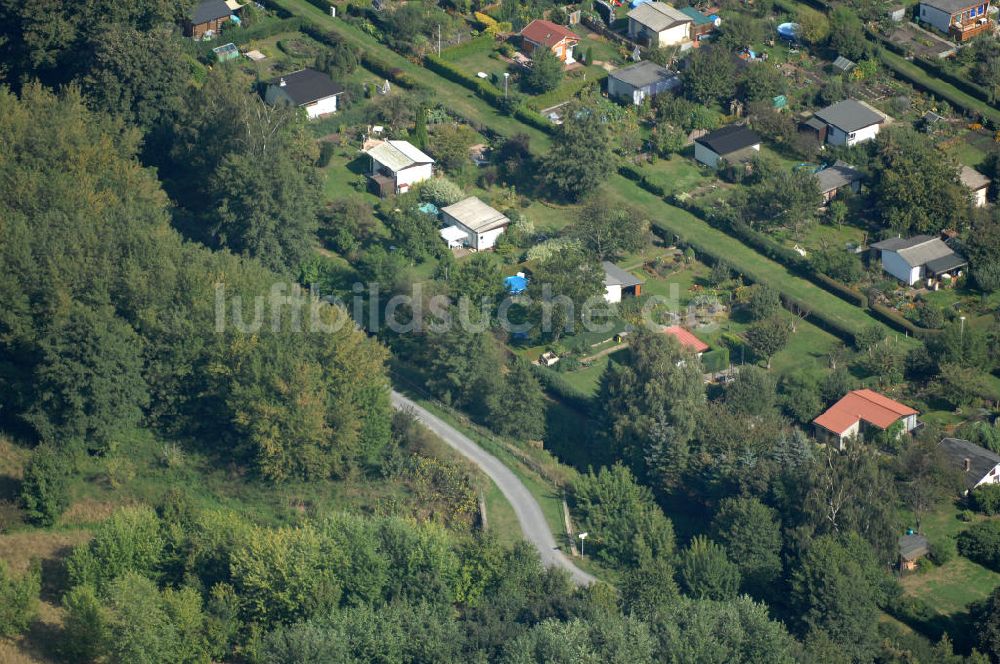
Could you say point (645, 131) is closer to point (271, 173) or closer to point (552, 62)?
point (552, 62)

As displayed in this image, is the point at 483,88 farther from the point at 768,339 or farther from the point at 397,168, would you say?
the point at 768,339

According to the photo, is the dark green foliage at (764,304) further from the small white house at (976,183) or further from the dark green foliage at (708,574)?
the dark green foliage at (708,574)

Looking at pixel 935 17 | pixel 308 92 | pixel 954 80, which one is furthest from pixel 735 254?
pixel 935 17

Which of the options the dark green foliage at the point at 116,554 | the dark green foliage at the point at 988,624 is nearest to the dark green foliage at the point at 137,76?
the dark green foliage at the point at 116,554

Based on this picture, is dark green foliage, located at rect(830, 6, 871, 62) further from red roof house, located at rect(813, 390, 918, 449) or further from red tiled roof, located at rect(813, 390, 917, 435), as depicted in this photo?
red roof house, located at rect(813, 390, 918, 449)

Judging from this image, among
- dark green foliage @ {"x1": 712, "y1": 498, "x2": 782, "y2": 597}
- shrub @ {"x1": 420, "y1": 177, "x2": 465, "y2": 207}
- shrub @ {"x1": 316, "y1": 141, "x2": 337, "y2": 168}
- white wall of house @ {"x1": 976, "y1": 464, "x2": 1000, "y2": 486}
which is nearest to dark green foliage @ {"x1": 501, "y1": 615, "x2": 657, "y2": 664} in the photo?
dark green foliage @ {"x1": 712, "y1": 498, "x2": 782, "y2": 597}

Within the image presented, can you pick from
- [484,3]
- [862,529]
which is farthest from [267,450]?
[484,3]
